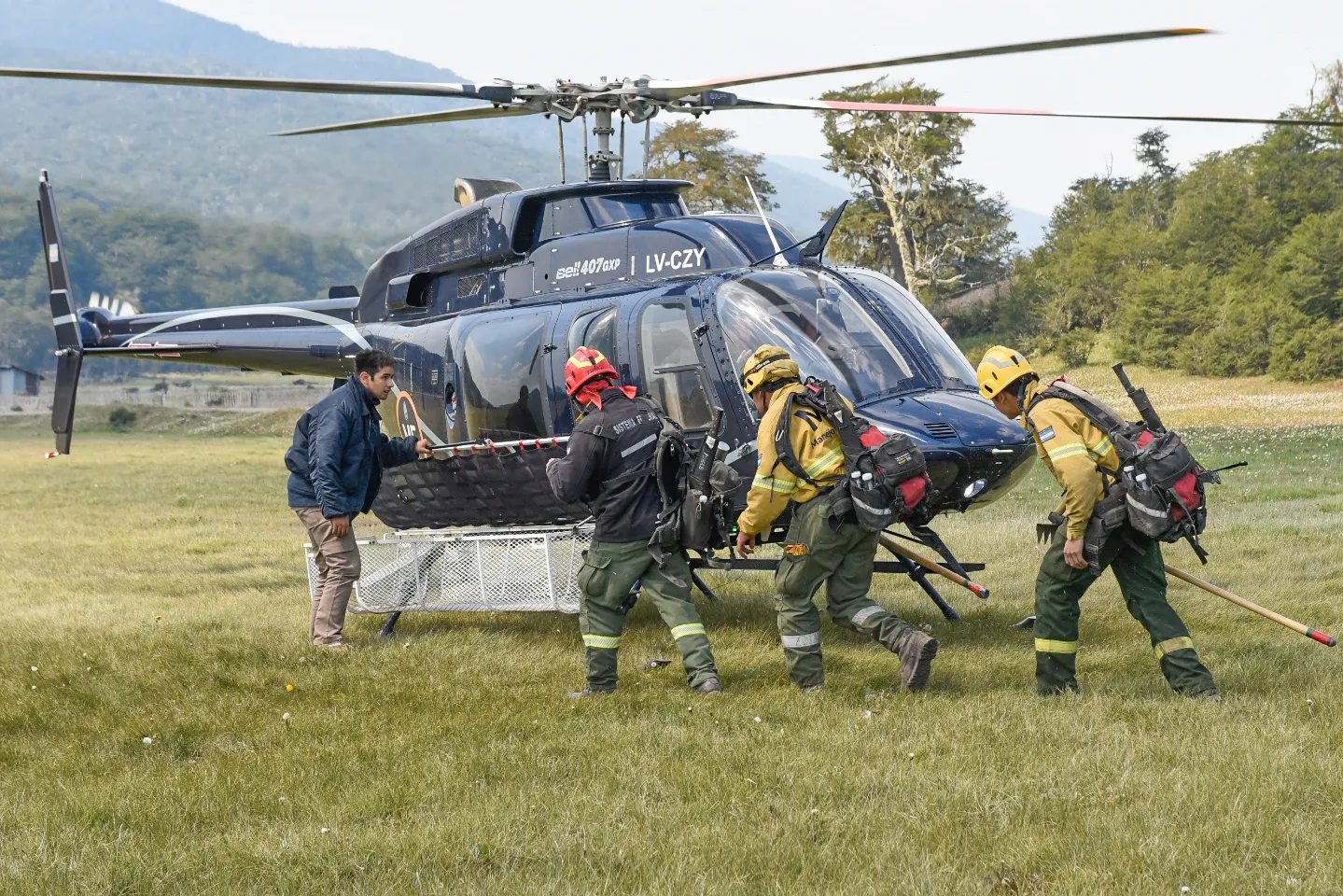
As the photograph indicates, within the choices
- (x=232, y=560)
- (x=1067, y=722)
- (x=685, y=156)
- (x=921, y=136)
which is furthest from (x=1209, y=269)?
(x=1067, y=722)

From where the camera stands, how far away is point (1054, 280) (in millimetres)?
48812

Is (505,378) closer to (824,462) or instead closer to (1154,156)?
(824,462)

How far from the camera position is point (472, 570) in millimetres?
9102

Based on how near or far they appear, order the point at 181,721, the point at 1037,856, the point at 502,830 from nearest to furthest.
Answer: the point at 1037,856, the point at 502,830, the point at 181,721

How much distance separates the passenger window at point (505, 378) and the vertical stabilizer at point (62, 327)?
6.55 metres

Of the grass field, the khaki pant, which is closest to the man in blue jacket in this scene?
the khaki pant

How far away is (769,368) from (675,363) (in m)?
1.34

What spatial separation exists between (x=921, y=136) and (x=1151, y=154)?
23.0 metres

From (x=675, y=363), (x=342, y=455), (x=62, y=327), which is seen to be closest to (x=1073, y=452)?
(x=675, y=363)

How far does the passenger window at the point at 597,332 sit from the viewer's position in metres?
8.64

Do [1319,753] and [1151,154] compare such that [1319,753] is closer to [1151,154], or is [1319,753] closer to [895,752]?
[895,752]

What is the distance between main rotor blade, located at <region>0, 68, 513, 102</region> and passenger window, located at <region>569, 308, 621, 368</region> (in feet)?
5.89

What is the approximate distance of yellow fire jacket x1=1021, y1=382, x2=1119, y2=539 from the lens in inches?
251

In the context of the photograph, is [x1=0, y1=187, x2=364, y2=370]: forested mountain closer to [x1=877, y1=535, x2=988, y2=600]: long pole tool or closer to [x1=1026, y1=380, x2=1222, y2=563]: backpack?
[x1=877, y1=535, x2=988, y2=600]: long pole tool
